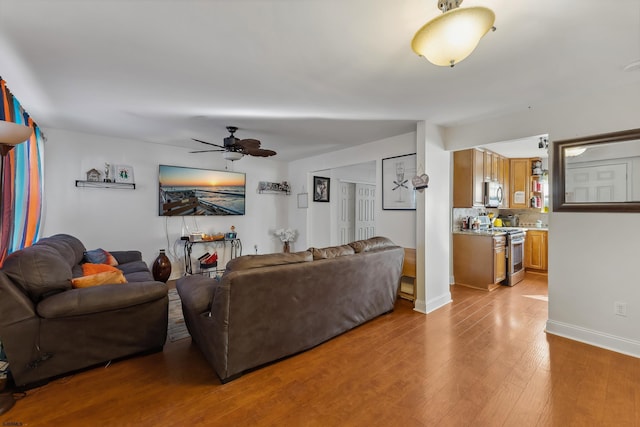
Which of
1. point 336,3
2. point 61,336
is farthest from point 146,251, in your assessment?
point 336,3

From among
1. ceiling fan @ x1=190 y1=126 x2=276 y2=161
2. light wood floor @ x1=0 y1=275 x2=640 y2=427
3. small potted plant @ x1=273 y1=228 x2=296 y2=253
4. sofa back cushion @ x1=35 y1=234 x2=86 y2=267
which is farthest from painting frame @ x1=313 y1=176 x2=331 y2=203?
sofa back cushion @ x1=35 y1=234 x2=86 y2=267

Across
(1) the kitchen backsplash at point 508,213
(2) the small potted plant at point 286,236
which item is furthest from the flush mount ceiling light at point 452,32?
(2) the small potted plant at point 286,236

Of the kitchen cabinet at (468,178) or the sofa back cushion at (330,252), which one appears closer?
the sofa back cushion at (330,252)

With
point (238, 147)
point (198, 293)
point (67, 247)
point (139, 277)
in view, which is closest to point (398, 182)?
point (238, 147)

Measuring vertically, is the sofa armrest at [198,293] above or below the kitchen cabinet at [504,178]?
below

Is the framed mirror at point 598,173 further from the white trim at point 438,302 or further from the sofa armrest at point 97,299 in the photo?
the sofa armrest at point 97,299

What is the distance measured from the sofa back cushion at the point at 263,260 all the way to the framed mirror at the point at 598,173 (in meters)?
2.68

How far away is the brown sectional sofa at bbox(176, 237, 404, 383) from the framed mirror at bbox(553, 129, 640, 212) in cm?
211

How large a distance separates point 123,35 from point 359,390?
111 inches

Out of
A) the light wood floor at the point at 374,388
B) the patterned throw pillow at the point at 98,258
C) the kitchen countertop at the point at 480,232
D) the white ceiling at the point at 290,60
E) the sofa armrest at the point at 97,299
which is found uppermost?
the white ceiling at the point at 290,60

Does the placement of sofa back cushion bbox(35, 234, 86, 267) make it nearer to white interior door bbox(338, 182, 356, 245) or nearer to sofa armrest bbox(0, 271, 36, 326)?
sofa armrest bbox(0, 271, 36, 326)

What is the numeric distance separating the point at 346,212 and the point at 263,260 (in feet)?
14.2

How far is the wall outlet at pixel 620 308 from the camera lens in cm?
245

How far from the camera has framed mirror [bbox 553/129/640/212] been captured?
2418 millimetres
